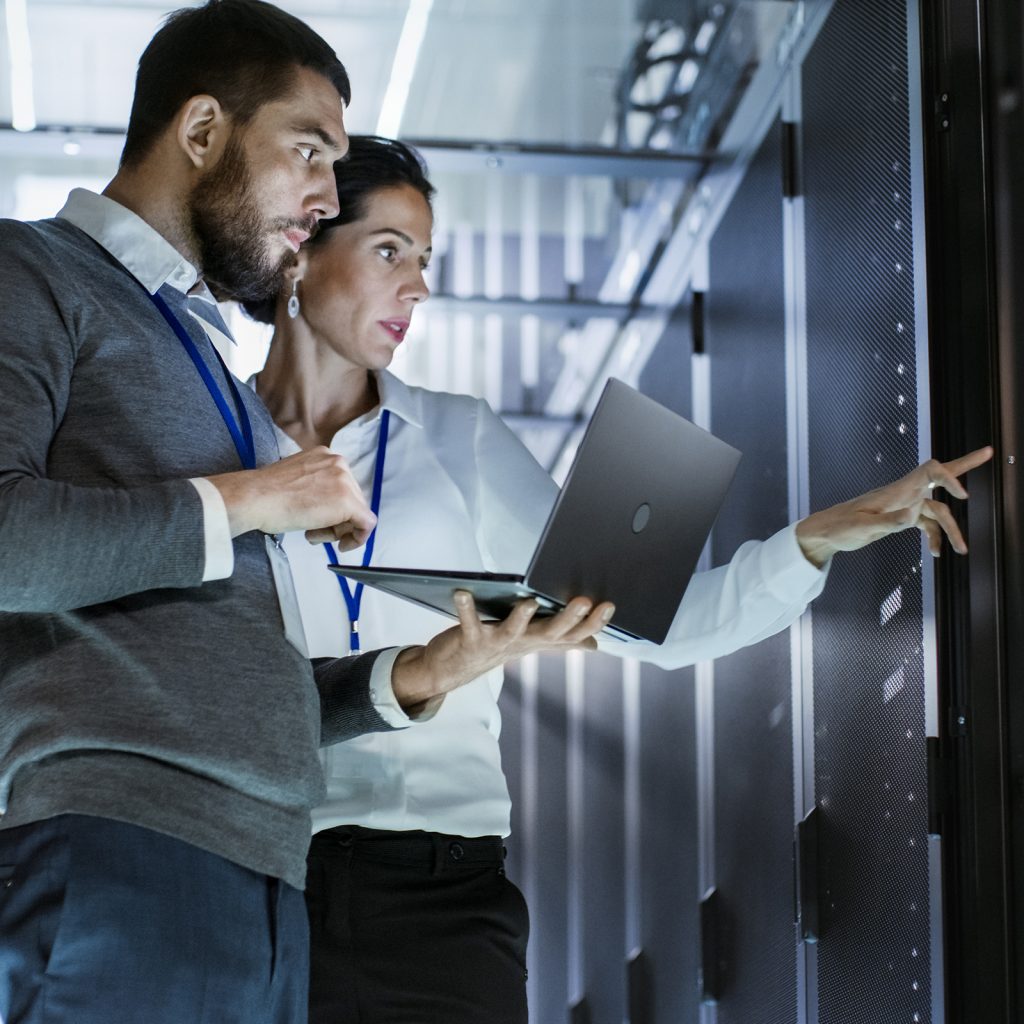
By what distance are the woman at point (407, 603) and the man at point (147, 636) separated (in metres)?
0.45

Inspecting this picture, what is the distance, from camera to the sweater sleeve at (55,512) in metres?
1.44

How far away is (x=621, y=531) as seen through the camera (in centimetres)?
187

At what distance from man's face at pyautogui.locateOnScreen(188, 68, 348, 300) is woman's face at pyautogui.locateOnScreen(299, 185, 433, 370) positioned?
2.11 ft

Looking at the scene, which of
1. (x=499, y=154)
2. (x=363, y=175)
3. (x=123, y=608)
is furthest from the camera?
(x=499, y=154)

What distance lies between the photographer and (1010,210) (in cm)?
226

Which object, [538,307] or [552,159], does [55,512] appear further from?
[538,307]

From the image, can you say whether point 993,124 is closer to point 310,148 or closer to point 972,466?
point 972,466

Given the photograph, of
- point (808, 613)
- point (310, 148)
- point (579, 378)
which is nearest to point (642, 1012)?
point (808, 613)

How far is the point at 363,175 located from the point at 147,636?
131 cm

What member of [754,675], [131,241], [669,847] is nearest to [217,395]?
[131,241]

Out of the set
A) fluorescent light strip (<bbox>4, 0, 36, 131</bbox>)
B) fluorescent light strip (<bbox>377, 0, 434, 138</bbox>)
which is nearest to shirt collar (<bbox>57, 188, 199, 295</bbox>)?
fluorescent light strip (<bbox>377, 0, 434, 138</bbox>)

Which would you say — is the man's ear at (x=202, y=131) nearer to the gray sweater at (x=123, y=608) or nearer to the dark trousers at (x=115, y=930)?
the gray sweater at (x=123, y=608)

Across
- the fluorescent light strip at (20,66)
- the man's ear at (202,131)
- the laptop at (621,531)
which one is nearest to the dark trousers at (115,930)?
the laptop at (621,531)

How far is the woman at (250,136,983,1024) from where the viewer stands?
2.15 meters
